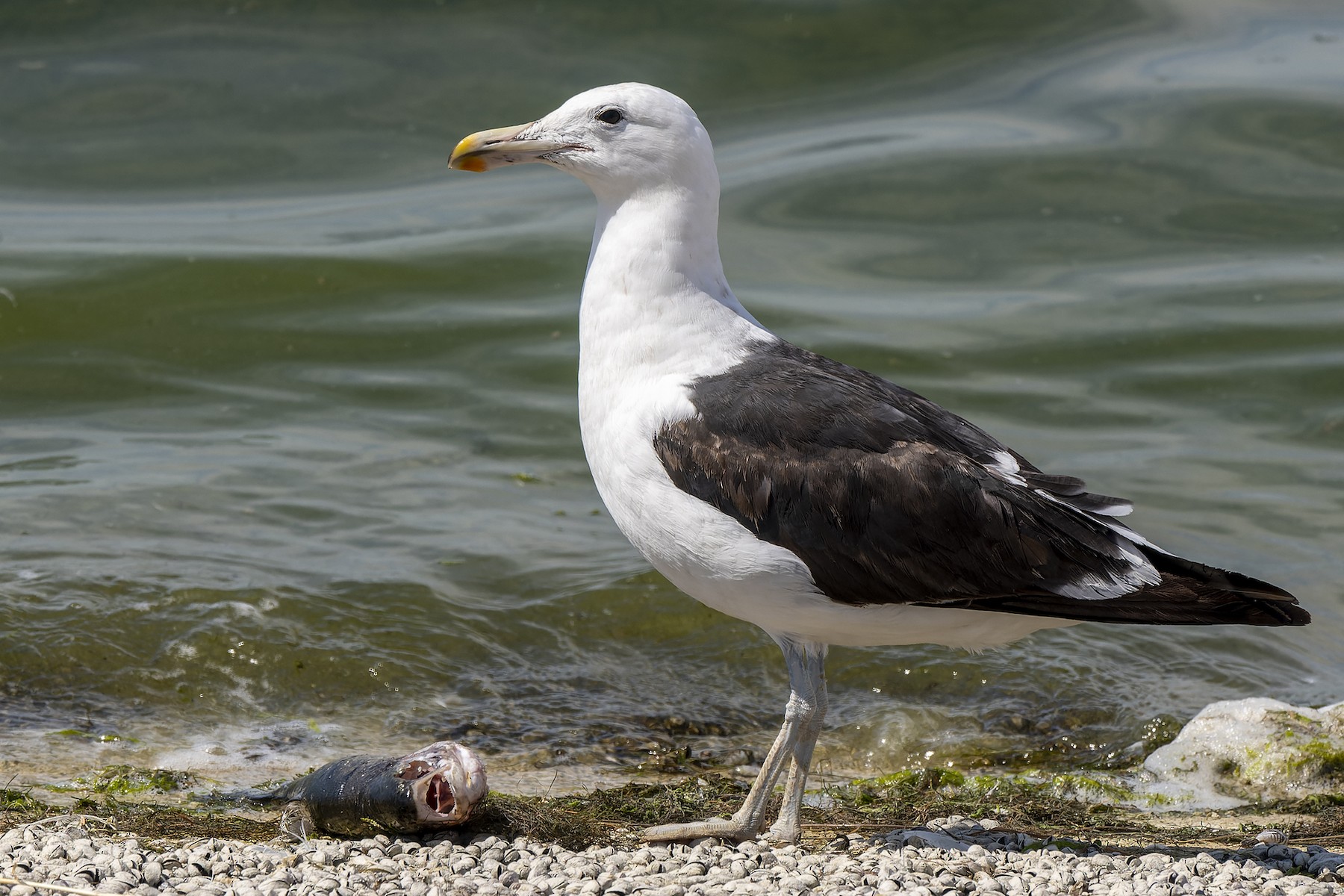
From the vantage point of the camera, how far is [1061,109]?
50.6 feet

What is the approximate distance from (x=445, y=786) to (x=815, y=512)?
1.40 metres

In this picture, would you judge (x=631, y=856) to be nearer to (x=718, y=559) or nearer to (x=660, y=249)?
(x=718, y=559)

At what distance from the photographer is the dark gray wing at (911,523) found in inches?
180

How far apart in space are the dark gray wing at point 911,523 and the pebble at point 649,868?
741mm

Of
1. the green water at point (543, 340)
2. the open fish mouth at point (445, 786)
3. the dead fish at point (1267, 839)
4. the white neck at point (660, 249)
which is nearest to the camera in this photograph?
the open fish mouth at point (445, 786)

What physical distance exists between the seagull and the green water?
1750 millimetres

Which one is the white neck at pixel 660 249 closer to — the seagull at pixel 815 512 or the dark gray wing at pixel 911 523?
the seagull at pixel 815 512

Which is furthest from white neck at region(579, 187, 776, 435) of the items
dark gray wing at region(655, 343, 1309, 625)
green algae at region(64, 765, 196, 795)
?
green algae at region(64, 765, 196, 795)

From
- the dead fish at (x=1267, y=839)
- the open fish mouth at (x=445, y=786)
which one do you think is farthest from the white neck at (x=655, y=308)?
the dead fish at (x=1267, y=839)

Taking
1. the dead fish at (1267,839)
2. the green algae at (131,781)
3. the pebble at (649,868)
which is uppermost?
the pebble at (649,868)

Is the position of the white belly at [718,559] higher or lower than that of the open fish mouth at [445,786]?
higher

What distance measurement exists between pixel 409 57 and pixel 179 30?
7.84ft

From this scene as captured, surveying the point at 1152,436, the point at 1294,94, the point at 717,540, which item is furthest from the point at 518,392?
the point at 1294,94

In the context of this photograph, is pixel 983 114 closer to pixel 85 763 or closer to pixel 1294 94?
pixel 1294 94
